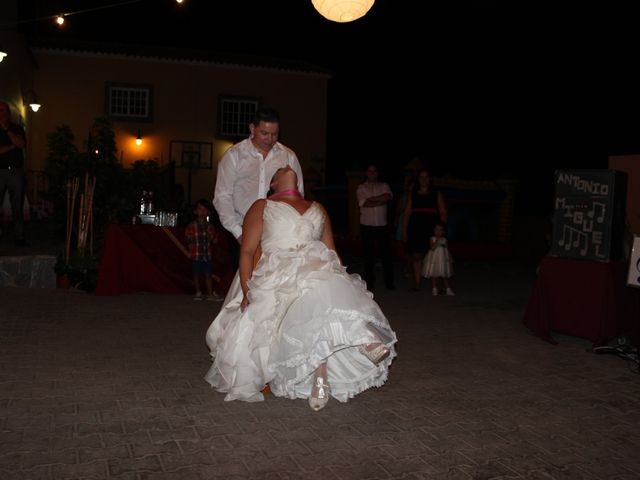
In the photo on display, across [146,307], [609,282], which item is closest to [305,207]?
[609,282]

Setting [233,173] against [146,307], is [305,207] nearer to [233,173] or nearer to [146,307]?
[233,173]

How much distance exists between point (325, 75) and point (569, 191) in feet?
74.1

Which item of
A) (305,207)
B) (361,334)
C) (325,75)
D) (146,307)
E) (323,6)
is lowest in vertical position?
(146,307)

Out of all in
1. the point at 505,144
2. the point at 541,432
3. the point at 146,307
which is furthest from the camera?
the point at 505,144

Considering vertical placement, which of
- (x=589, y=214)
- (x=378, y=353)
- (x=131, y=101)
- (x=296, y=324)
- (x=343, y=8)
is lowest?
(x=378, y=353)

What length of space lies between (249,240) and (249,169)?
89cm

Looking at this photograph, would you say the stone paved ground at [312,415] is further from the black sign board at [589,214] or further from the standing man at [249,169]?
the standing man at [249,169]

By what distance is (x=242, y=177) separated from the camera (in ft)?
17.4

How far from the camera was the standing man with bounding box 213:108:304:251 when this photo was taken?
5078 mm

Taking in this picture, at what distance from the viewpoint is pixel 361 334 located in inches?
163

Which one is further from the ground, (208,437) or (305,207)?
(305,207)

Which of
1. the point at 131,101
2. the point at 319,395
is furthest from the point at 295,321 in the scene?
the point at 131,101

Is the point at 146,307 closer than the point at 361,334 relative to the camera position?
No

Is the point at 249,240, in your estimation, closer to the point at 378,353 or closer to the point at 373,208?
the point at 378,353
